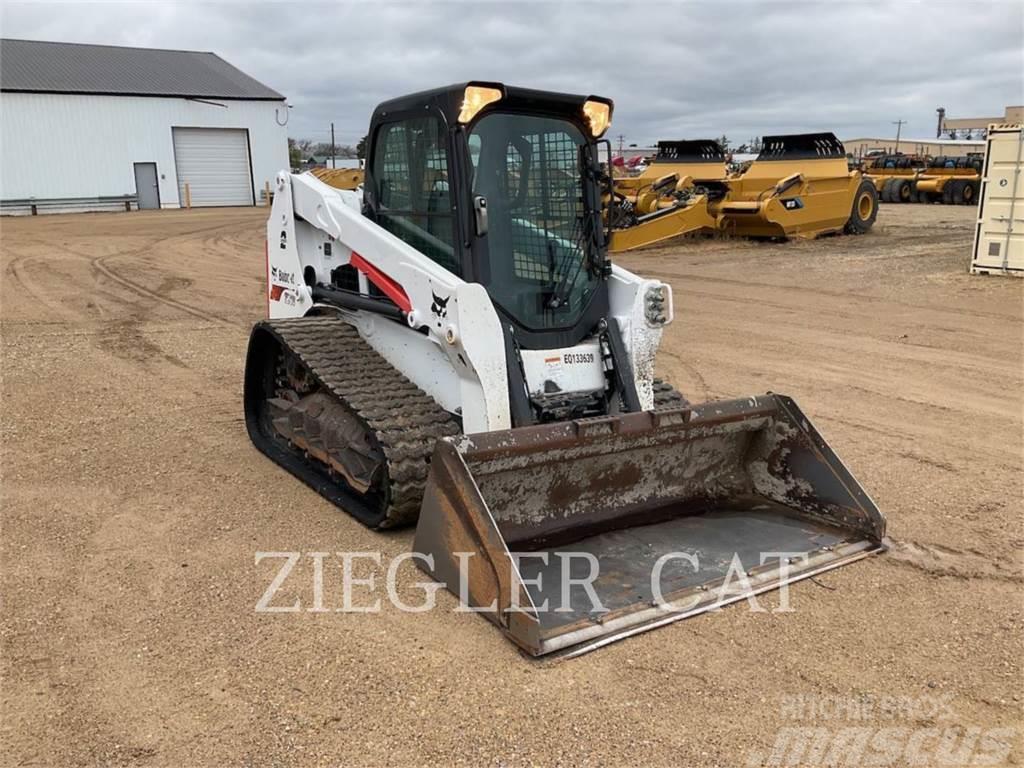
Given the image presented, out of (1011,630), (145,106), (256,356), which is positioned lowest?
(1011,630)

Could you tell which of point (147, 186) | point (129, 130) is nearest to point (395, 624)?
point (147, 186)

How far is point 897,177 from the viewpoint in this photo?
32188 mm

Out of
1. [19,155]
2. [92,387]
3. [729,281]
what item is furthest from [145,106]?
[92,387]

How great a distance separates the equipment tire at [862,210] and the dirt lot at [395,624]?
12.5 meters

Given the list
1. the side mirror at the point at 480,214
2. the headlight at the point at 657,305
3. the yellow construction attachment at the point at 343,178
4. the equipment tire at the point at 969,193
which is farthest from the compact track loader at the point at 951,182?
the side mirror at the point at 480,214

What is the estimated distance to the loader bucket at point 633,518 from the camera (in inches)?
142

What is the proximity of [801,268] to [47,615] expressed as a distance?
44.1ft

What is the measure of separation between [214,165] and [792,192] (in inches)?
973

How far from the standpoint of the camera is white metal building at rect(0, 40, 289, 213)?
30.5 metres

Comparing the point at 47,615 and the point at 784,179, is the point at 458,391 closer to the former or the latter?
the point at 47,615

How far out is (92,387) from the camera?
729 centimetres

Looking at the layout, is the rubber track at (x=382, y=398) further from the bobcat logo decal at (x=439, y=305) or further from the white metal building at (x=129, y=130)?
the white metal building at (x=129, y=130)

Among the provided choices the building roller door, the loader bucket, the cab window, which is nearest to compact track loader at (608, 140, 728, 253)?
the cab window

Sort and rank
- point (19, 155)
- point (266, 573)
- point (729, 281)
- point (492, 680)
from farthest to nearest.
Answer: point (19, 155)
point (729, 281)
point (266, 573)
point (492, 680)
